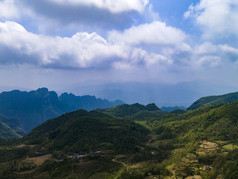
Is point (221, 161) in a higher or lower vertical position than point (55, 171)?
higher

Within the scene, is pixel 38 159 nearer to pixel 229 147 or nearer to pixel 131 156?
pixel 131 156

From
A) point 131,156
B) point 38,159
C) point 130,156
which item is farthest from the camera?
point 38,159

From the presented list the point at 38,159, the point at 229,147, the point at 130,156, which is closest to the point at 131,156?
the point at 130,156

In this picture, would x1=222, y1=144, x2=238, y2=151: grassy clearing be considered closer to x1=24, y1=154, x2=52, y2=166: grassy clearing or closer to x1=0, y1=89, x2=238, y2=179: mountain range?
x1=0, y1=89, x2=238, y2=179: mountain range

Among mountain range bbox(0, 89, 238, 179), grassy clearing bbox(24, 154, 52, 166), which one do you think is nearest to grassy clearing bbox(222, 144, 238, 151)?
mountain range bbox(0, 89, 238, 179)

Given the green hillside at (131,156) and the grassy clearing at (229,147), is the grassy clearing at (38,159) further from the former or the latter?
the grassy clearing at (229,147)

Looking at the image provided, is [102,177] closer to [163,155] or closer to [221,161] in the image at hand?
[163,155]

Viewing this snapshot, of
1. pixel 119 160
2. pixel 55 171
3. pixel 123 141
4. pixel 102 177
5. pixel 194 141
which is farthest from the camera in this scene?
pixel 123 141

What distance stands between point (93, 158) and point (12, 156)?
274 ft

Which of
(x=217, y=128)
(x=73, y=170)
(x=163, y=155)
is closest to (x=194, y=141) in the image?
(x=217, y=128)

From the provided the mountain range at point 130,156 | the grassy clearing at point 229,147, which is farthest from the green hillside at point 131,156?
the grassy clearing at point 229,147

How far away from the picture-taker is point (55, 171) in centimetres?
12425

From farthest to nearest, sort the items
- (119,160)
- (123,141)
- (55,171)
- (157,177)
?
(123,141) → (119,160) → (55,171) → (157,177)

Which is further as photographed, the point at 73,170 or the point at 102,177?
the point at 73,170
